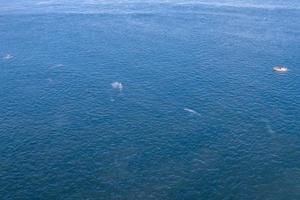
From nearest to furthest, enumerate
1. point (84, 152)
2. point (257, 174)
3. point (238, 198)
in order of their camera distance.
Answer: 1. point (238, 198)
2. point (257, 174)
3. point (84, 152)

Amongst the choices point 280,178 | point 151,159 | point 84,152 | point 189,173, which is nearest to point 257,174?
point 280,178

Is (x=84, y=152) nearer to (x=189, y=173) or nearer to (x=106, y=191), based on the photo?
(x=106, y=191)

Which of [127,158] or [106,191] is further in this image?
[127,158]

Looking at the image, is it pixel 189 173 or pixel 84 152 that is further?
pixel 84 152

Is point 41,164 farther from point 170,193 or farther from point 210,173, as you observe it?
point 210,173

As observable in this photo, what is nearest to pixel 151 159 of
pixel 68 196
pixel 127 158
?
pixel 127 158

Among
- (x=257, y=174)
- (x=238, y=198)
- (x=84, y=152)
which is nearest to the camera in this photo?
(x=238, y=198)

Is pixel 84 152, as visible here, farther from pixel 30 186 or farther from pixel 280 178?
pixel 280 178

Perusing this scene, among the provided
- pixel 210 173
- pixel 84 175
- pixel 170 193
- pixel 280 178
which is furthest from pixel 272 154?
pixel 84 175
